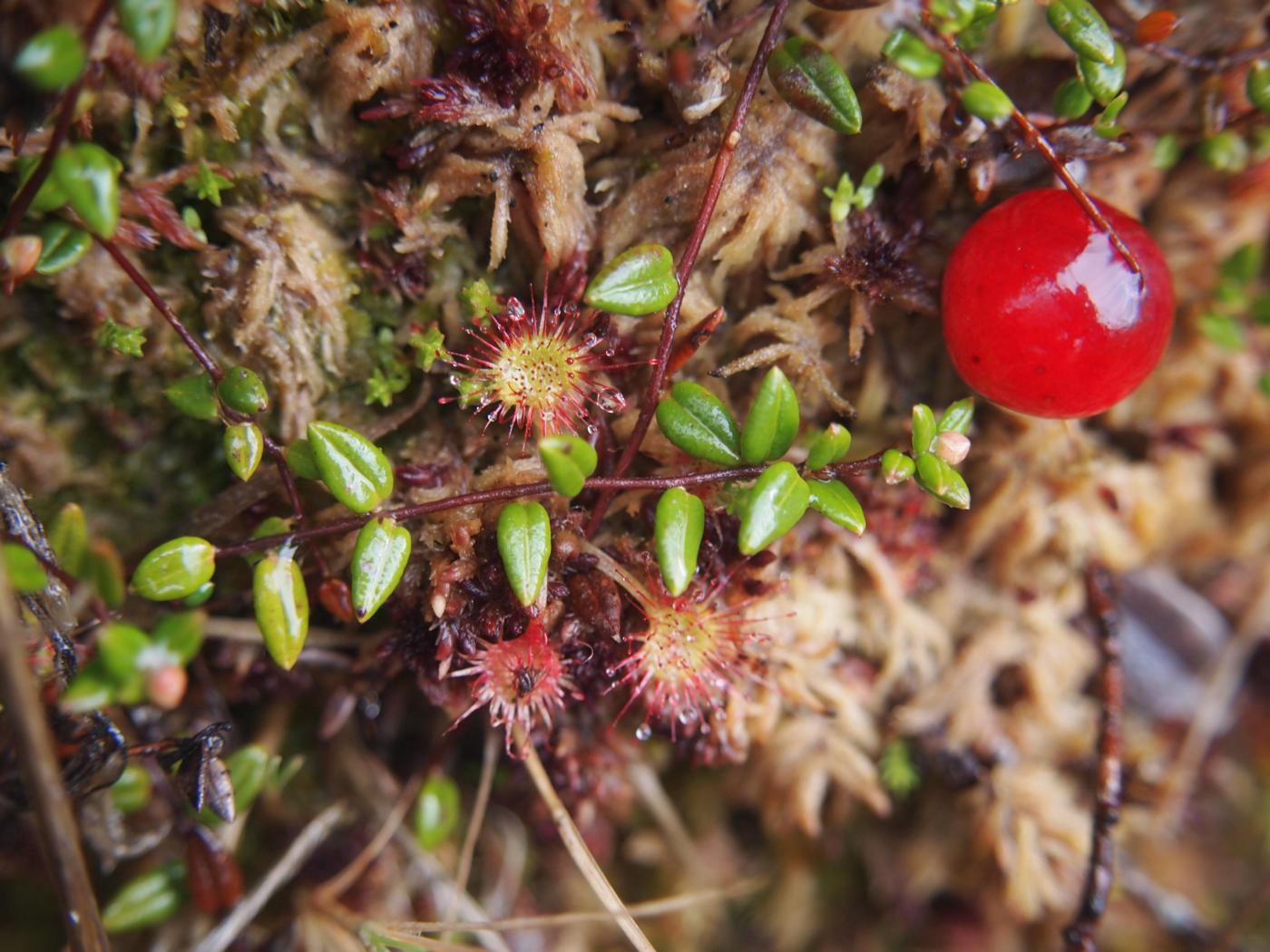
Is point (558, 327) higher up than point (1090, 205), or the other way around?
point (558, 327)

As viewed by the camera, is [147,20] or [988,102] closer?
[147,20]

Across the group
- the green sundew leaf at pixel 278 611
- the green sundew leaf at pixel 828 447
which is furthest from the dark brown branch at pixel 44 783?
the green sundew leaf at pixel 828 447

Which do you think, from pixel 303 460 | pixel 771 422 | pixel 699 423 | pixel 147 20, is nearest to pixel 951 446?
pixel 771 422

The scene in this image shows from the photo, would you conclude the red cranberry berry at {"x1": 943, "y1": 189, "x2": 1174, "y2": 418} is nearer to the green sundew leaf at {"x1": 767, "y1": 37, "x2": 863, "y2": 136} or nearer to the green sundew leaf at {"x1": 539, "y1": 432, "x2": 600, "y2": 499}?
the green sundew leaf at {"x1": 767, "y1": 37, "x2": 863, "y2": 136}

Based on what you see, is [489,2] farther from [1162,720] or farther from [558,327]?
[1162,720]

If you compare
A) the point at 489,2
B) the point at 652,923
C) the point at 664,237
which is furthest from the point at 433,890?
the point at 489,2

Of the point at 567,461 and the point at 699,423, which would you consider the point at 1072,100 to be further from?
the point at 567,461

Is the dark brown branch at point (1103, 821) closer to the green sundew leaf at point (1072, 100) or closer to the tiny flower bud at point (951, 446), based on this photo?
the tiny flower bud at point (951, 446)
